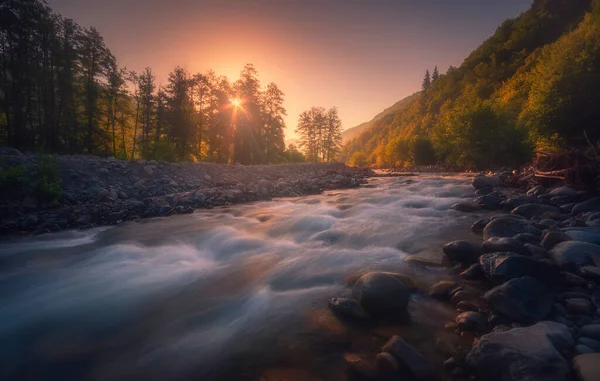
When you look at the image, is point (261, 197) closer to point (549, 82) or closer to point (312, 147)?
point (549, 82)

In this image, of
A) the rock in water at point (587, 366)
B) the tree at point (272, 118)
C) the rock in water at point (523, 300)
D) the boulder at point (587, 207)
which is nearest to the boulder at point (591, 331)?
the rock in water at point (523, 300)

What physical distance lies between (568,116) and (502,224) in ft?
48.3

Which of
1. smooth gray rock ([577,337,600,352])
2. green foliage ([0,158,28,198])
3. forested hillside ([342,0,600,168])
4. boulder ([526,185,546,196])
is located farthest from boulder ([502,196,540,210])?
green foliage ([0,158,28,198])

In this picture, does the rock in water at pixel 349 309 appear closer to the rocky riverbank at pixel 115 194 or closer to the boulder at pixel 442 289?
the boulder at pixel 442 289

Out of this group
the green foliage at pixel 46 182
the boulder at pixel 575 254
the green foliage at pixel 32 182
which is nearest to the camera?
the boulder at pixel 575 254

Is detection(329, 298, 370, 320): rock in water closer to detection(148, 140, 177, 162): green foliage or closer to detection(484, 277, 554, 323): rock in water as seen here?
detection(484, 277, 554, 323): rock in water

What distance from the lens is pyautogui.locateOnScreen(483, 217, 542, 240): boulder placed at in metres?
5.68

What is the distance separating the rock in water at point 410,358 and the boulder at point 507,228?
172 inches

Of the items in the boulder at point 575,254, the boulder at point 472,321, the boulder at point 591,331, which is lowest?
the boulder at point 472,321

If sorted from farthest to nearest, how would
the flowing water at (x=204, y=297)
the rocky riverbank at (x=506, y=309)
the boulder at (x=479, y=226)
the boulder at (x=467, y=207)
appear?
the boulder at (x=467, y=207) < the boulder at (x=479, y=226) < the flowing water at (x=204, y=297) < the rocky riverbank at (x=506, y=309)

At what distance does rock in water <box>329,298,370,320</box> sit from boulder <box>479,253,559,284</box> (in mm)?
2250

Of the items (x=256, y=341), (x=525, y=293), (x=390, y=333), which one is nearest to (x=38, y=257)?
(x=256, y=341)

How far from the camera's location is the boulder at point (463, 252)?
4.89 meters

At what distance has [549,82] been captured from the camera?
596 inches
